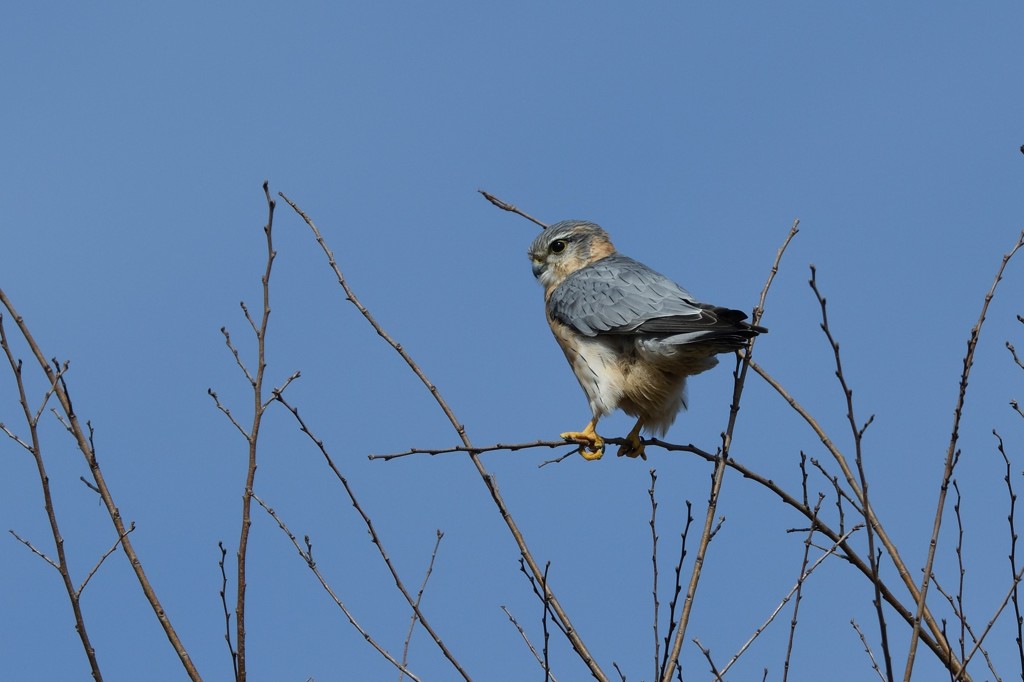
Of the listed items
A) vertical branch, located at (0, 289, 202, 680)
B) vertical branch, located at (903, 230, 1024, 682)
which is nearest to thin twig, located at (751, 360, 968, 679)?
vertical branch, located at (903, 230, 1024, 682)

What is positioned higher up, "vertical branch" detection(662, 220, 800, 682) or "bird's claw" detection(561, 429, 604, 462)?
"bird's claw" detection(561, 429, 604, 462)

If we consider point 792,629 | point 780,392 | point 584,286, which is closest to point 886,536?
point 792,629

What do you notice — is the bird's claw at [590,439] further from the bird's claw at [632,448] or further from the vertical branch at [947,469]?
the vertical branch at [947,469]

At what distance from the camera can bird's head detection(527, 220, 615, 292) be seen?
18.6 feet

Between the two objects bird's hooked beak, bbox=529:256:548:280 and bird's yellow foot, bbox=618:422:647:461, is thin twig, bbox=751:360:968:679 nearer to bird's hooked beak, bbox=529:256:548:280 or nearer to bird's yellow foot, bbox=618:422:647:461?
bird's yellow foot, bbox=618:422:647:461

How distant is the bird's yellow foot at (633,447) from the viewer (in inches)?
188

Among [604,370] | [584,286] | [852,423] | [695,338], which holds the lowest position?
[852,423]

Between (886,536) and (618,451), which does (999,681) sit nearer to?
(886,536)

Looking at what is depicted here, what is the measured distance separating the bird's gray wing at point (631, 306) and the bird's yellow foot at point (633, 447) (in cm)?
49

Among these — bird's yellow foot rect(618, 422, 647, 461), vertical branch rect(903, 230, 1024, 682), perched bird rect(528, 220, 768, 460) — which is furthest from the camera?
bird's yellow foot rect(618, 422, 647, 461)

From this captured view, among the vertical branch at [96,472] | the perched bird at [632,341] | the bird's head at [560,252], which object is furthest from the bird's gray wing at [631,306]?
the vertical branch at [96,472]

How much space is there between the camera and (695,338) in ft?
13.6

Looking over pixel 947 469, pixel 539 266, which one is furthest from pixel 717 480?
pixel 539 266

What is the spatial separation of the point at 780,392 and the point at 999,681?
1181 millimetres
